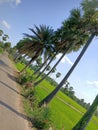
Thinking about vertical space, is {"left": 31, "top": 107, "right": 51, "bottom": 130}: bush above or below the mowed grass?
below

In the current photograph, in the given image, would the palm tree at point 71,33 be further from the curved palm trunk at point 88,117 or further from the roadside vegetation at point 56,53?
the curved palm trunk at point 88,117

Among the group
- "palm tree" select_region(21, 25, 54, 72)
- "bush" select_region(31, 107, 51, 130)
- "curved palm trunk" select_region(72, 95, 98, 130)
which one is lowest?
"bush" select_region(31, 107, 51, 130)

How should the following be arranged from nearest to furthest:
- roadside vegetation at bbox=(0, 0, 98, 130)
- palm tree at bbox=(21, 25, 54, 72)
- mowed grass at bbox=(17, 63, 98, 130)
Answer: roadside vegetation at bbox=(0, 0, 98, 130) → mowed grass at bbox=(17, 63, 98, 130) → palm tree at bbox=(21, 25, 54, 72)

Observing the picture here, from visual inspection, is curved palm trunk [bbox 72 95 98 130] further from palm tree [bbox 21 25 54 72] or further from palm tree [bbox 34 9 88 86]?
palm tree [bbox 21 25 54 72]

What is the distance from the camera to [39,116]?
58.0 ft

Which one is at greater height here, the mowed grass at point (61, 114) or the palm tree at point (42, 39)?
the palm tree at point (42, 39)

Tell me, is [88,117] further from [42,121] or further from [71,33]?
[71,33]

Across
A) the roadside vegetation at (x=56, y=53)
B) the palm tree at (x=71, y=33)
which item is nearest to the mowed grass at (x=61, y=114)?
the roadside vegetation at (x=56, y=53)

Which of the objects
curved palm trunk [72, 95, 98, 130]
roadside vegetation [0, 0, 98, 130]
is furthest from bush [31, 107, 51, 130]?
curved palm trunk [72, 95, 98, 130]

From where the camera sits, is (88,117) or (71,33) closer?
(88,117)

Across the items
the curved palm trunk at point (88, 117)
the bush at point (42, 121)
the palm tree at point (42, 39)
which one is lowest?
the bush at point (42, 121)

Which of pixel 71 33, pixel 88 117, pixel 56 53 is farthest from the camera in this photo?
pixel 56 53

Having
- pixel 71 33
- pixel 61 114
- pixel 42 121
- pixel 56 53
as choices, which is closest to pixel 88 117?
pixel 42 121

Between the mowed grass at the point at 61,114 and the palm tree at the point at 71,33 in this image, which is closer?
the mowed grass at the point at 61,114
